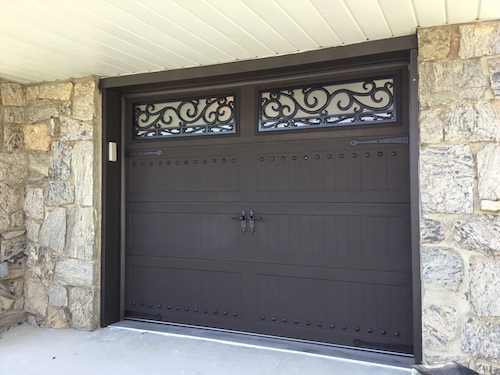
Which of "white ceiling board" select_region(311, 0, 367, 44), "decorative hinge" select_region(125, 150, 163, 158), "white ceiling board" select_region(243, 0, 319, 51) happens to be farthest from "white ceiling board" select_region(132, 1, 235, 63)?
"decorative hinge" select_region(125, 150, 163, 158)

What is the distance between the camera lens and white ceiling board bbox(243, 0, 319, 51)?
206 cm

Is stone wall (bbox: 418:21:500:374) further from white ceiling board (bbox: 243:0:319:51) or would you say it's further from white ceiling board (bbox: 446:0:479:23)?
white ceiling board (bbox: 243:0:319:51)

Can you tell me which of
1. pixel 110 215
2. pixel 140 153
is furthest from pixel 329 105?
pixel 110 215

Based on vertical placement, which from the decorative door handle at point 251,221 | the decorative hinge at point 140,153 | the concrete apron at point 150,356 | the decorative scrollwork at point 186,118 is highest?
the decorative scrollwork at point 186,118

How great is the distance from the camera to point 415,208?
242 cm

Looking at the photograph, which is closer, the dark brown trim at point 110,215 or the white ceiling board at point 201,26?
the white ceiling board at point 201,26

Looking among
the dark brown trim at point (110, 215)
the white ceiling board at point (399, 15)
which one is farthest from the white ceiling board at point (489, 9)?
the dark brown trim at point (110, 215)

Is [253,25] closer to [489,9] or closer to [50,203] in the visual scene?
[489,9]

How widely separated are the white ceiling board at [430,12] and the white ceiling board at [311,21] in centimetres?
48

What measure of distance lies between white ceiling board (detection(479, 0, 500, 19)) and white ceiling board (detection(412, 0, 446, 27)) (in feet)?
0.59

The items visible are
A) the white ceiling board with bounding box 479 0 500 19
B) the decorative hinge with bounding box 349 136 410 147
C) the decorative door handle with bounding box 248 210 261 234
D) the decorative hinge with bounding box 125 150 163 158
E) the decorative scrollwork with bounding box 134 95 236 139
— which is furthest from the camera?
the decorative hinge with bounding box 125 150 163 158

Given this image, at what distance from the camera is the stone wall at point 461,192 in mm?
2186

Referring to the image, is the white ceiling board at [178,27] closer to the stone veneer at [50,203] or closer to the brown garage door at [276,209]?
the brown garage door at [276,209]

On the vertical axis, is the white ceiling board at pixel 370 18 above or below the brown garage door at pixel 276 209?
above
